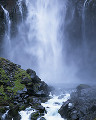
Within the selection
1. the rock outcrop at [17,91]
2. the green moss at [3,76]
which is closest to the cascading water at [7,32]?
the rock outcrop at [17,91]

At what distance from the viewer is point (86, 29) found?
1176 inches

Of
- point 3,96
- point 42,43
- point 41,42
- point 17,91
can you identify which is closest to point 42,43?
point 42,43

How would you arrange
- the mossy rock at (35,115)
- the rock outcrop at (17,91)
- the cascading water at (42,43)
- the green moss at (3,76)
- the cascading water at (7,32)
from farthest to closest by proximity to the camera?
the cascading water at (42,43)
the cascading water at (7,32)
the green moss at (3,76)
the rock outcrop at (17,91)
the mossy rock at (35,115)

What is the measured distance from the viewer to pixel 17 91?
1140 centimetres

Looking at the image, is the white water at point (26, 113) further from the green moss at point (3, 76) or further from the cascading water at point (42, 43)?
the cascading water at point (42, 43)

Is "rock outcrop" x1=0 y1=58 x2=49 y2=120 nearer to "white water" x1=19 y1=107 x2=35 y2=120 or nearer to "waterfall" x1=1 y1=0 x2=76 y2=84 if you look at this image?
"white water" x1=19 y1=107 x2=35 y2=120

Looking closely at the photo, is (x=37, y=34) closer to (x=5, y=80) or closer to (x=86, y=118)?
(x=5, y=80)

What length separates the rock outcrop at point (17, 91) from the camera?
959 cm

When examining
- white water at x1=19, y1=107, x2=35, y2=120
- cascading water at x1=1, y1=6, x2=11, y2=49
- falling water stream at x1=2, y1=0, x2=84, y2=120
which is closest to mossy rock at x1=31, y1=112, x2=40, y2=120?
white water at x1=19, y1=107, x2=35, y2=120

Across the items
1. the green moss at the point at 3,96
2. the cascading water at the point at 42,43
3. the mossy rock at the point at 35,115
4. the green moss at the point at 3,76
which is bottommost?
the mossy rock at the point at 35,115

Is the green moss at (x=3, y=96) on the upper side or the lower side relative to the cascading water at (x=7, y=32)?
lower

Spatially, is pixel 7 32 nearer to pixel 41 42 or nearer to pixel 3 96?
pixel 41 42

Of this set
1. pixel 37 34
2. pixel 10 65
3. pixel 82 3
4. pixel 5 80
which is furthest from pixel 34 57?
pixel 5 80

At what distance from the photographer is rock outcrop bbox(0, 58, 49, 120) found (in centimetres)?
959
